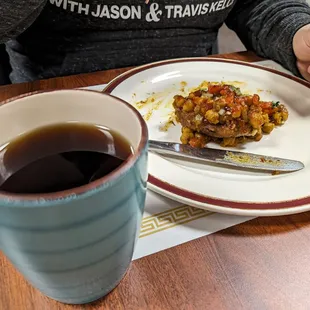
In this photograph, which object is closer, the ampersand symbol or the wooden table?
the wooden table

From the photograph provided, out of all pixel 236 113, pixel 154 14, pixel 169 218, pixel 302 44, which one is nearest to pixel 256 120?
pixel 236 113

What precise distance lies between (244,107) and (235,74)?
0.21m

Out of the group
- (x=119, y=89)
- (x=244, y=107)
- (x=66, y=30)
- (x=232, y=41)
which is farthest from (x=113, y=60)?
(x=232, y=41)

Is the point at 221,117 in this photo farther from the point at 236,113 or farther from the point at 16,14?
the point at 16,14

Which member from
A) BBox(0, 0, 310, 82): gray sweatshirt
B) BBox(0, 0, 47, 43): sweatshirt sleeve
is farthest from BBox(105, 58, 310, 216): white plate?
BBox(0, 0, 47, 43): sweatshirt sleeve

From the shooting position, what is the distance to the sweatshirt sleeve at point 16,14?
2.77 ft

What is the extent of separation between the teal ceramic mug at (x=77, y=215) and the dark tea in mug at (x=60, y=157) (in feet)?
0.03

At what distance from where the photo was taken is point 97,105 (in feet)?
1.44

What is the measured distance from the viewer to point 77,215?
337mm

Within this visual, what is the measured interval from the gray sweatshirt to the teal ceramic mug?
1.75ft

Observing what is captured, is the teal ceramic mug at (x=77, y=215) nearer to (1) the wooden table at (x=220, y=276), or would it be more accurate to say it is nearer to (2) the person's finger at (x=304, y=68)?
(1) the wooden table at (x=220, y=276)

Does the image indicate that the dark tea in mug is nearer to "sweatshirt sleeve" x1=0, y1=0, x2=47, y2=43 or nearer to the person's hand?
"sweatshirt sleeve" x1=0, y1=0, x2=47, y2=43

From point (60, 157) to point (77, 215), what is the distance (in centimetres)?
10

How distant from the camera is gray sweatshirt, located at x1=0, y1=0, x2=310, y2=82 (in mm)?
970
